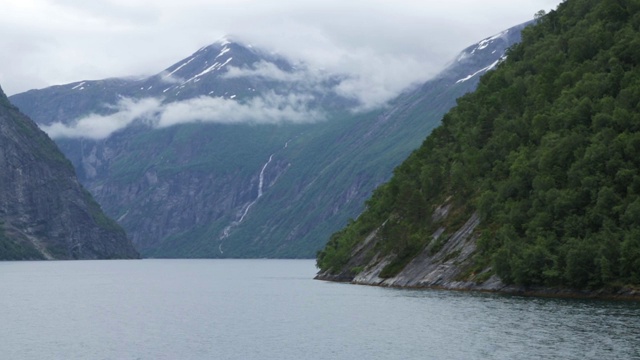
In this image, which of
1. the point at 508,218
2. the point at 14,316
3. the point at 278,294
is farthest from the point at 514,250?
the point at 14,316

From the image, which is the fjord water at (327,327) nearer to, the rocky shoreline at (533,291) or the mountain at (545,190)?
the rocky shoreline at (533,291)

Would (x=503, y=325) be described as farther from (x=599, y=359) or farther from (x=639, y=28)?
(x=639, y=28)

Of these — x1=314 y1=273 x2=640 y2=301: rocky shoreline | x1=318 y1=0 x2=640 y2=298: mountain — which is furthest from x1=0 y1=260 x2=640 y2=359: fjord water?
x1=318 y1=0 x2=640 y2=298: mountain

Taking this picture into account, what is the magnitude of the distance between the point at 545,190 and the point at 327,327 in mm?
54982

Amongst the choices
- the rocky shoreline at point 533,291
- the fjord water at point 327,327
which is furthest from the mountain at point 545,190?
the fjord water at point 327,327

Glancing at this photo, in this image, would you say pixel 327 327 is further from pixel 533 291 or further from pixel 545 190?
pixel 545 190

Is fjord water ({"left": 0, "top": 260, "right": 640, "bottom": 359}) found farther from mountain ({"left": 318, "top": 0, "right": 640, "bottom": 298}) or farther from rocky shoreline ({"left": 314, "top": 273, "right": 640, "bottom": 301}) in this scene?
mountain ({"left": 318, "top": 0, "right": 640, "bottom": 298})

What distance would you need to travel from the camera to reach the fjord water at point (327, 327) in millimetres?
83375

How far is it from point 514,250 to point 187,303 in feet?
173

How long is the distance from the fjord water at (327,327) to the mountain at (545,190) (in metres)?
6.56

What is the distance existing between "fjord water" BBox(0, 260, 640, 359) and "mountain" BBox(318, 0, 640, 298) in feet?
21.5

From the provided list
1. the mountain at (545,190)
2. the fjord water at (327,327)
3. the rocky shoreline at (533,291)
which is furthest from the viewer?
the mountain at (545,190)

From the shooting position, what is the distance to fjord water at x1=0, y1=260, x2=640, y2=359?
274 feet

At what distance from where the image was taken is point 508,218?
148000 millimetres
